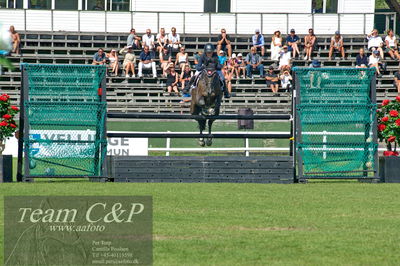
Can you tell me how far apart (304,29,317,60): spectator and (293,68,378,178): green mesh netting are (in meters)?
19.6

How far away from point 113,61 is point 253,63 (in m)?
5.55

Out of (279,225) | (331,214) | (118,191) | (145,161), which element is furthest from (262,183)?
(279,225)

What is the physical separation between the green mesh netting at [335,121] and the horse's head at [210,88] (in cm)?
389

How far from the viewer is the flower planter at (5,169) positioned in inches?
669

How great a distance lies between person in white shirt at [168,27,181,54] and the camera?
37000mm

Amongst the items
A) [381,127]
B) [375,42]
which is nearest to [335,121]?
[381,127]

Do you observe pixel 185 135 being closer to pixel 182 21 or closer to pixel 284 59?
pixel 284 59

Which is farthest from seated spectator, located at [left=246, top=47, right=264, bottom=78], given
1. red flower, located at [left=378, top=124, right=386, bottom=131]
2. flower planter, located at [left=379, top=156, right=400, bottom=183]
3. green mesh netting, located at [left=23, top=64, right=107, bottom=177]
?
green mesh netting, located at [left=23, top=64, right=107, bottom=177]

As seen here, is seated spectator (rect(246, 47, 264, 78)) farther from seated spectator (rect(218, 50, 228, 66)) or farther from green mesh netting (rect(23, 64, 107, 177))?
green mesh netting (rect(23, 64, 107, 177))

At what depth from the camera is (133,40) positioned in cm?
3709

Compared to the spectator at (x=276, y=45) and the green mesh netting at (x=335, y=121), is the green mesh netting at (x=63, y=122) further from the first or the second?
the spectator at (x=276, y=45)

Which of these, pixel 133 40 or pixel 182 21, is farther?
pixel 182 21

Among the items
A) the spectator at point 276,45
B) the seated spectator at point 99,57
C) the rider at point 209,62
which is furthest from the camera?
the spectator at point 276,45

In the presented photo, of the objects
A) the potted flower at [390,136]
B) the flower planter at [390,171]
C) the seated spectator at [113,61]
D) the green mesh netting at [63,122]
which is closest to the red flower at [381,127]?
the potted flower at [390,136]
